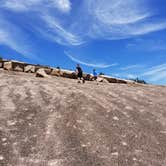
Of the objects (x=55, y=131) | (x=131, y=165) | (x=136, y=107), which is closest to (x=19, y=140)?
(x=55, y=131)

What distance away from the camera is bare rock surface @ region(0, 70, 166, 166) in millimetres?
10102

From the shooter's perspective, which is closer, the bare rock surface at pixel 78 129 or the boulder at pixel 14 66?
the bare rock surface at pixel 78 129

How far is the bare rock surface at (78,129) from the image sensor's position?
10.1 m

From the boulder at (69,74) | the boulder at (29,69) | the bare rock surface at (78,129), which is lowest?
the bare rock surface at (78,129)

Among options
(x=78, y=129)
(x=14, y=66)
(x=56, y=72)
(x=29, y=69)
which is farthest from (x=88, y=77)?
(x=78, y=129)

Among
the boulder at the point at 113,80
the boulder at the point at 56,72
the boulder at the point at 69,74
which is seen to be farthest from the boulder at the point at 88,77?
the boulder at the point at 56,72

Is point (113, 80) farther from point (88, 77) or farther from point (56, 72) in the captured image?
point (56, 72)

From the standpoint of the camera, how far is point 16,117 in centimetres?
1296

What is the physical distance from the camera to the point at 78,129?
12.1m

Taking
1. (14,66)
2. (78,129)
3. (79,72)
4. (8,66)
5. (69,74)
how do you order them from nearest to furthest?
(78,129)
(79,72)
(8,66)
(14,66)
(69,74)

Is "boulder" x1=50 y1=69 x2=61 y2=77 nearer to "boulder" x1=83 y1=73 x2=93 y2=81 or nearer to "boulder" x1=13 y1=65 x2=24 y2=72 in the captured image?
"boulder" x1=83 y1=73 x2=93 y2=81

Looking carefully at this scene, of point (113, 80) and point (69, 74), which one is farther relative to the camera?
point (113, 80)

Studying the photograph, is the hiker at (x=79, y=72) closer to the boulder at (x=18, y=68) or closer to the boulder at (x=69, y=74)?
the boulder at (x=69, y=74)

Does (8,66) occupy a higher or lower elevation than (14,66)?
lower
